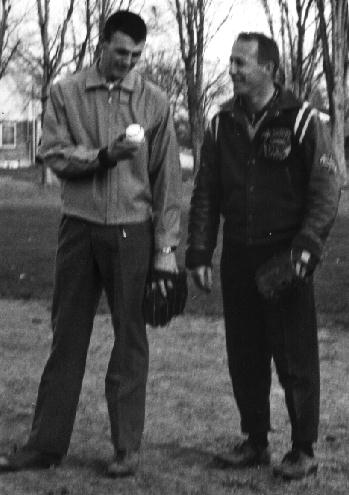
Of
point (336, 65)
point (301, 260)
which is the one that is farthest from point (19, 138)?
point (301, 260)

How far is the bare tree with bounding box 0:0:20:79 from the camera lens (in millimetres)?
33688

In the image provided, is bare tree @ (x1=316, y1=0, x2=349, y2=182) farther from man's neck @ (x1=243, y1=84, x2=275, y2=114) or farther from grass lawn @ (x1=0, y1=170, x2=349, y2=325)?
man's neck @ (x1=243, y1=84, x2=275, y2=114)

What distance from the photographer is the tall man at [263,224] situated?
485 cm

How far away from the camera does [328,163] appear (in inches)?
190

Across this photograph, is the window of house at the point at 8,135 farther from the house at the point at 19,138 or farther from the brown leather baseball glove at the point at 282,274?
the brown leather baseball glove at the point at 282,274

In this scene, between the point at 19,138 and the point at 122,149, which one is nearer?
the point at 122,149

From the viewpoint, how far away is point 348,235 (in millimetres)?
17109

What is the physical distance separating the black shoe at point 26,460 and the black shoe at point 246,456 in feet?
2.53

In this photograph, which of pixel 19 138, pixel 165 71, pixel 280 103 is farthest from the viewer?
pixel 19 138

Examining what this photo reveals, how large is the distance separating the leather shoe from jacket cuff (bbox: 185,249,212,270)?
2.93ft

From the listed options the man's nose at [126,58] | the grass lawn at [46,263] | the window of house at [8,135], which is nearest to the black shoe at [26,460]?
the man's nose at [126,58]

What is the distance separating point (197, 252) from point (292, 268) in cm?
55

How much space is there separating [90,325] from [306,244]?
1.06 metres

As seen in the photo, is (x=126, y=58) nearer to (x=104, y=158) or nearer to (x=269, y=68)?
(x=104, y=158)
